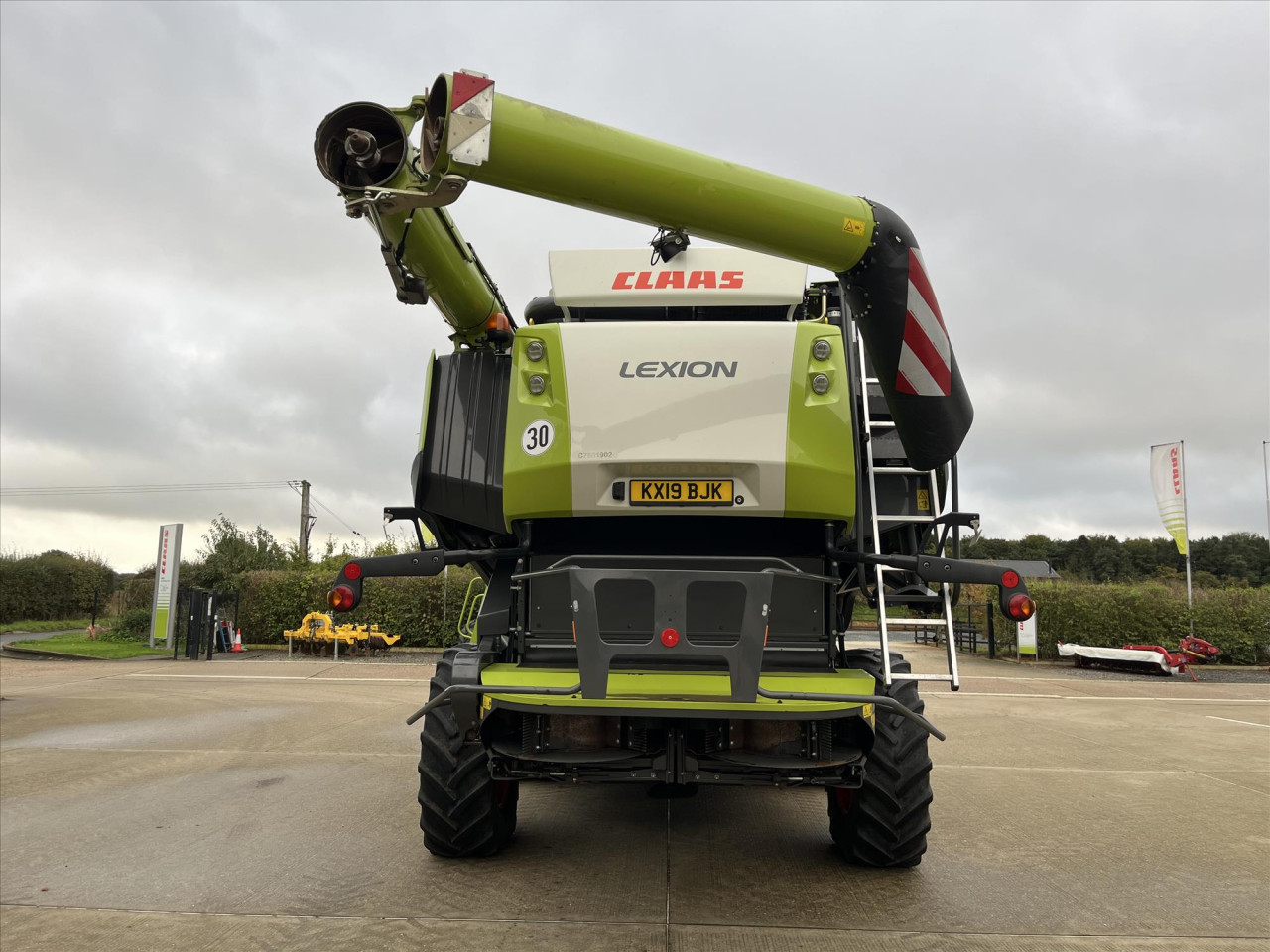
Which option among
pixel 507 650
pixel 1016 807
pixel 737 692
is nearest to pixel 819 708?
pixel 737 692

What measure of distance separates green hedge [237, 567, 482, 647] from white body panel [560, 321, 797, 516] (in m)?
16.3

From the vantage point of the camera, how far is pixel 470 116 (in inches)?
121

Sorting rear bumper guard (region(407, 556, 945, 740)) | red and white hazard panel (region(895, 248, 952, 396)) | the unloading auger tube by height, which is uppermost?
the unloading auger tube

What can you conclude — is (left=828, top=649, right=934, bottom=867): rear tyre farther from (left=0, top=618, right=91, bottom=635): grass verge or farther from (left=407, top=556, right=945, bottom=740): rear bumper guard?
(left=0, top=618, right=91, bottom=635): grass verge

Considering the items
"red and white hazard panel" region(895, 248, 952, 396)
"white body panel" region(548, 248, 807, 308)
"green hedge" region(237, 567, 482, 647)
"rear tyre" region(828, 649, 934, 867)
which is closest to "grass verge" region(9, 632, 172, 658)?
"green hedge" region(237, 567, 482, 647)

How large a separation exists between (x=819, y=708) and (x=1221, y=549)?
55767 millimetres

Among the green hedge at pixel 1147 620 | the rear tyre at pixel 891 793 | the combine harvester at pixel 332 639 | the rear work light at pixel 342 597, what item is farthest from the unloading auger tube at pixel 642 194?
the green hedge at pixel 1147 620

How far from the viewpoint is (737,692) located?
10.6ft

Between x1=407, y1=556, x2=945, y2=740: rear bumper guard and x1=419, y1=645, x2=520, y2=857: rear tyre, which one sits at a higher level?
x1=407, y1=556, x2=945, y2=740: rear bumper guard

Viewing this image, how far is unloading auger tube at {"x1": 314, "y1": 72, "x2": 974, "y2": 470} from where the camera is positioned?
3162 millimetres

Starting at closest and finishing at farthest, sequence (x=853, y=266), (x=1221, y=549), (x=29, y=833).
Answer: (x=853, y=266) → (x=29, y=833) → (x=1221, y=549)

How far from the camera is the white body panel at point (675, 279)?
4395 millimetres

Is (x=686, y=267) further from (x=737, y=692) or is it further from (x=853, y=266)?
(x=737, y=692)

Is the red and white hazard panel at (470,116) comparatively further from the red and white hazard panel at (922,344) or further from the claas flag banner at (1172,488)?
the claas flag banner at (1172,488)
